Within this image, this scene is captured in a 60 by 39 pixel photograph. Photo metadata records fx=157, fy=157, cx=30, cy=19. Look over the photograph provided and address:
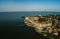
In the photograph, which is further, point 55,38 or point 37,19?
point 37,19

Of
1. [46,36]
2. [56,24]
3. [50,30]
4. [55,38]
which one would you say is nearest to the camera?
[55,38]

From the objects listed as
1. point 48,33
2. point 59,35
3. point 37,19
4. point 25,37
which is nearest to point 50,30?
point 48,33

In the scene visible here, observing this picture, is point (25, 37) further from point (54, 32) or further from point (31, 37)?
point (54, 32)

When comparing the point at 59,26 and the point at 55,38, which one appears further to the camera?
the point at 59,26

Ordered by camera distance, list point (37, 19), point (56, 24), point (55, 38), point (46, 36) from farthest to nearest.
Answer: point (37, 19) < point (56, 24) < point (46, 36) < point (55, 38)

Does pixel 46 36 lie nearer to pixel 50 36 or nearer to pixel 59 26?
pixel 50 36

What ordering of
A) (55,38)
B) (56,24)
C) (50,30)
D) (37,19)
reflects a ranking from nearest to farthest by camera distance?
(55,38) < (50,30) < (56,24) < (37,19)

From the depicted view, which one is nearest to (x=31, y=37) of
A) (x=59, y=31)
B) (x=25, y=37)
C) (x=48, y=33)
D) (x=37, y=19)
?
(x=25, y=37)

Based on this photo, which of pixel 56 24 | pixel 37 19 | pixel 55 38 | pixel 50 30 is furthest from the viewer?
pixel 37 19
